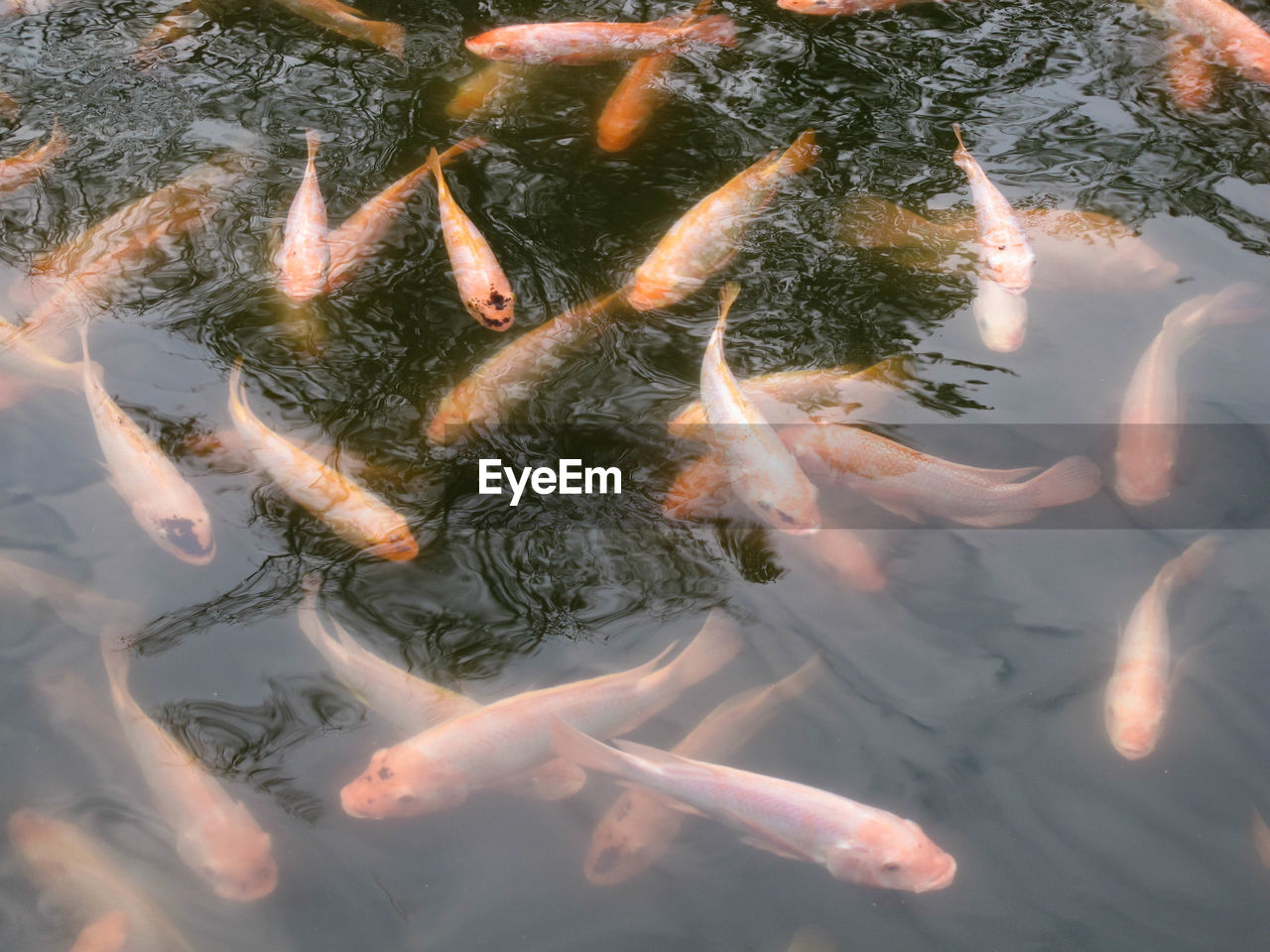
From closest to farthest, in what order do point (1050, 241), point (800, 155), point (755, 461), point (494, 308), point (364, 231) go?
point (755, 461) < point (494, 308) < point (1050, 241) < point (364, 231) < point (800, 155)

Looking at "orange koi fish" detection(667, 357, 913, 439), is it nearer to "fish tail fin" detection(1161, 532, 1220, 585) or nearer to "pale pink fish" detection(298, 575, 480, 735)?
"fish tail fin" detection(1161, 532, 1220, 585)

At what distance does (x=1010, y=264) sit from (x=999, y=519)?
152 cm

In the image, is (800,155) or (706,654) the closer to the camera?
(706,654)

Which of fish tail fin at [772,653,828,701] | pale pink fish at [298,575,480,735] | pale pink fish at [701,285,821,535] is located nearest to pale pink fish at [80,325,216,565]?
pale pink fish at [298,575,480,735]

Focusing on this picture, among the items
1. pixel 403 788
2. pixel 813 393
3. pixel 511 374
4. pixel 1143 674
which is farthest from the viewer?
pixel 511 374

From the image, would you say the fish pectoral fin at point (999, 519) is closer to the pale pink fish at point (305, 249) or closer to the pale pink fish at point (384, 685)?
the pale pink fish at point (384, 685)

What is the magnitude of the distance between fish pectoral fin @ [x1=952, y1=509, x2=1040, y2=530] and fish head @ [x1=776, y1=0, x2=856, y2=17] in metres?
4.13

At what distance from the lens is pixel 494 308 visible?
4.45 metres

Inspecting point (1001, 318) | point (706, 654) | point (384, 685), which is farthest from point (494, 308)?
point (1001, 318)

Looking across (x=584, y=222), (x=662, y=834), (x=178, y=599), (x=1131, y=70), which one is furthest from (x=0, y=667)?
(x=1131, y=70)

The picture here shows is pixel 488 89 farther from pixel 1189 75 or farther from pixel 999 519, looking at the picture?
pixel 1189 75

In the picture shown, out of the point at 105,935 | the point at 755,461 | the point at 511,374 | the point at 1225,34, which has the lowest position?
the point at 105,935

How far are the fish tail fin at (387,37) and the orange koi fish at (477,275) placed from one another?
2.22 metres

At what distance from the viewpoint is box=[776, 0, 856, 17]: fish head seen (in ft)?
20.1
